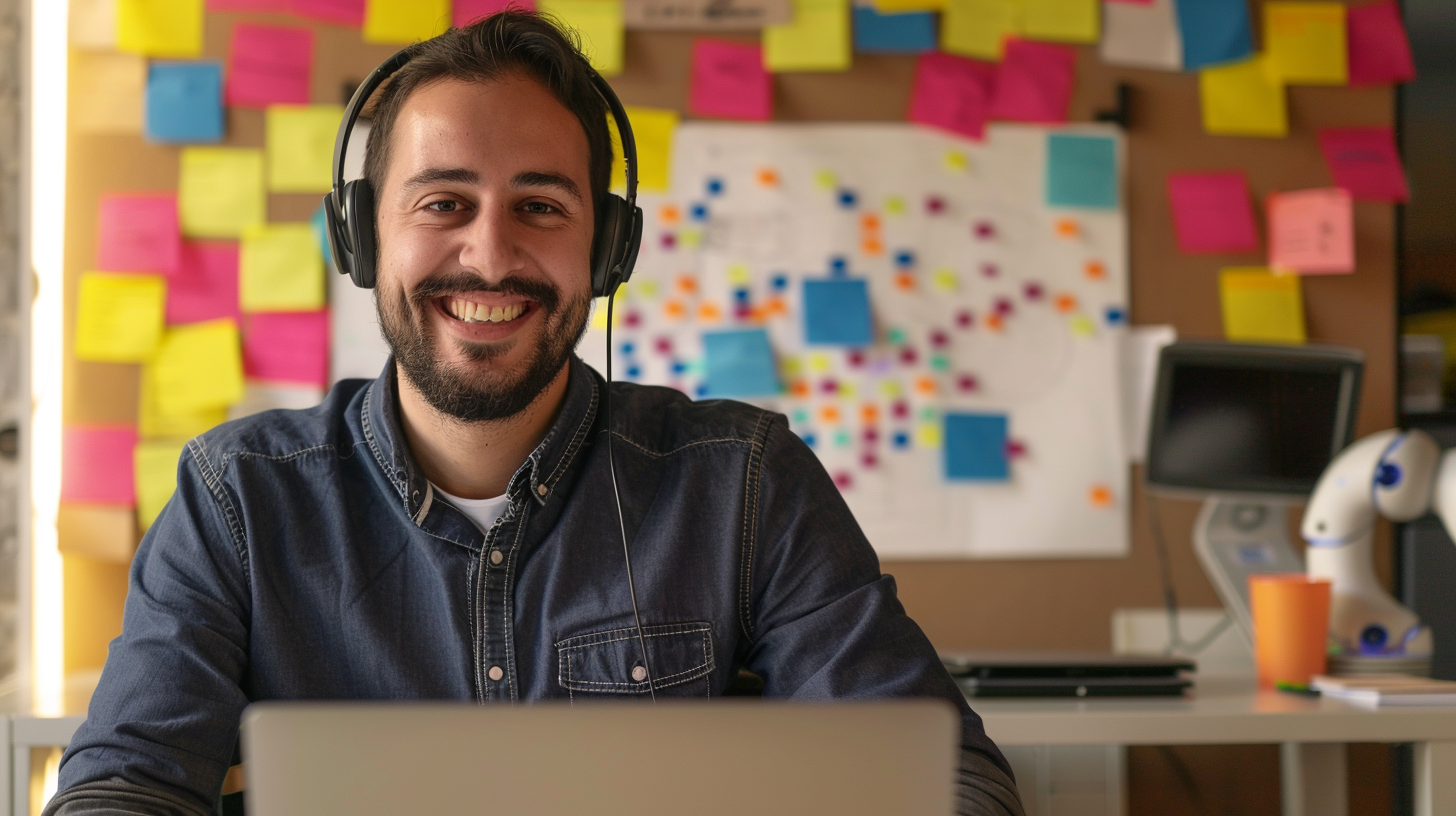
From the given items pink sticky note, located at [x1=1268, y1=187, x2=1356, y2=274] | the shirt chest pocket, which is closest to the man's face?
the shirt chest pocket

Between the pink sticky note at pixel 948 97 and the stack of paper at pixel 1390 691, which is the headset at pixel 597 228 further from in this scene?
the pink sticky note at pixel 948 97

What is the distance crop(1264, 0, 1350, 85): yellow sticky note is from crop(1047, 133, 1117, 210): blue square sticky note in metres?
0.39

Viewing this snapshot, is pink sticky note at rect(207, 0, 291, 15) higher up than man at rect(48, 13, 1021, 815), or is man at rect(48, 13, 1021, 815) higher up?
pink sticky note at rect(207, 0, 291, 15)

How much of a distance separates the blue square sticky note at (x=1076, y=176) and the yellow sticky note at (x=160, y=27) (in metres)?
1.53

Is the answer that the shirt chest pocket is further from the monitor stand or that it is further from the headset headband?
the monitor stand

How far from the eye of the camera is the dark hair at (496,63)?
3.61 feet

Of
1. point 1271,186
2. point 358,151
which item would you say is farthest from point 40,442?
point 1271,186

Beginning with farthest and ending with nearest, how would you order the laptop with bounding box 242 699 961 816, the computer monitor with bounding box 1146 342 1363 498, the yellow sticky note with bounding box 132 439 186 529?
1. the yellow sticky note with bounding box 132 439 186 529
2. the computer monitor with bounding box 1146 342 1363 498
3. the laptop with bounding box 242 699 961 816

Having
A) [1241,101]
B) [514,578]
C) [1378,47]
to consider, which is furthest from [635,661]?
[1378,47]

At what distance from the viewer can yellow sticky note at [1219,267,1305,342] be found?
6.84 ft

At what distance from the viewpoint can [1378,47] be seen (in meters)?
2.12

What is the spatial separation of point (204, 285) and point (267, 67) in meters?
0.40

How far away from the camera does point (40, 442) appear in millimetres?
1922

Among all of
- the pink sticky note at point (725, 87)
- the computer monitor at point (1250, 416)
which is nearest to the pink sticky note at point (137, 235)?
the pink sticky note at point (725, 87)
